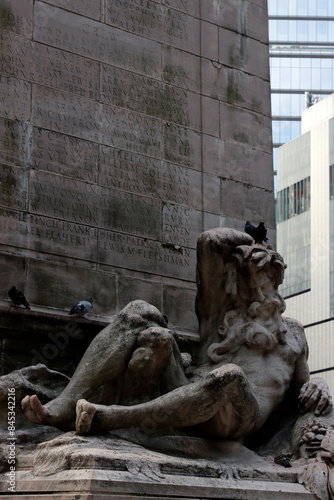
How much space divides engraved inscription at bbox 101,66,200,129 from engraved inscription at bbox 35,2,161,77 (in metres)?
0.15

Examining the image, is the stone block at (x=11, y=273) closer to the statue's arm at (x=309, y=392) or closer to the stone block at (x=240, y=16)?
the statue's arm at (x=309, y=392)

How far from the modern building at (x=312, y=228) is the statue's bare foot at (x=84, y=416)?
39.1 meters

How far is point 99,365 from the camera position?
9.73 metres

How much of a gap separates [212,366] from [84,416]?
2024 millimetres

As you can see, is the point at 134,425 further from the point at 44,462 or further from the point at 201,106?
the point at 201,106

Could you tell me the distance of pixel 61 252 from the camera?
1195 centimetres

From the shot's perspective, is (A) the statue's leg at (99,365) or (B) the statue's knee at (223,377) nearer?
(B) the statue's knee at (223,377)

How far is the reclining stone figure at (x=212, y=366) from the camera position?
31.1 feet

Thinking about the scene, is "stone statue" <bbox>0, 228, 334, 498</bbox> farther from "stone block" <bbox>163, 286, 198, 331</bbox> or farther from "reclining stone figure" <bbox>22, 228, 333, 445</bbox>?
"stone block" <bbox>163, 286, 198, 331</bbox>

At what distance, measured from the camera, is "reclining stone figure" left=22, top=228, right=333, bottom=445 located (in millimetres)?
9469

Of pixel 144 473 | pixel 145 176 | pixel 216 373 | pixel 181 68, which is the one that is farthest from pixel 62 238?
pixel 144 473

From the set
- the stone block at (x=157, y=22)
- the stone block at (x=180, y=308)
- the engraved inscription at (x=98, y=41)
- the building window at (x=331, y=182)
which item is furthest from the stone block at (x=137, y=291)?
the building window at (x=331, y=182)

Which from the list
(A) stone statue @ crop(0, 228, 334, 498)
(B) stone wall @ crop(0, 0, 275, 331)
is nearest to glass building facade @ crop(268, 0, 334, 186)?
(B) stone wall @ crop(0, 0, 275, 331)

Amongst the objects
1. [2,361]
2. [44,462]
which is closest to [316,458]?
[44,462]
